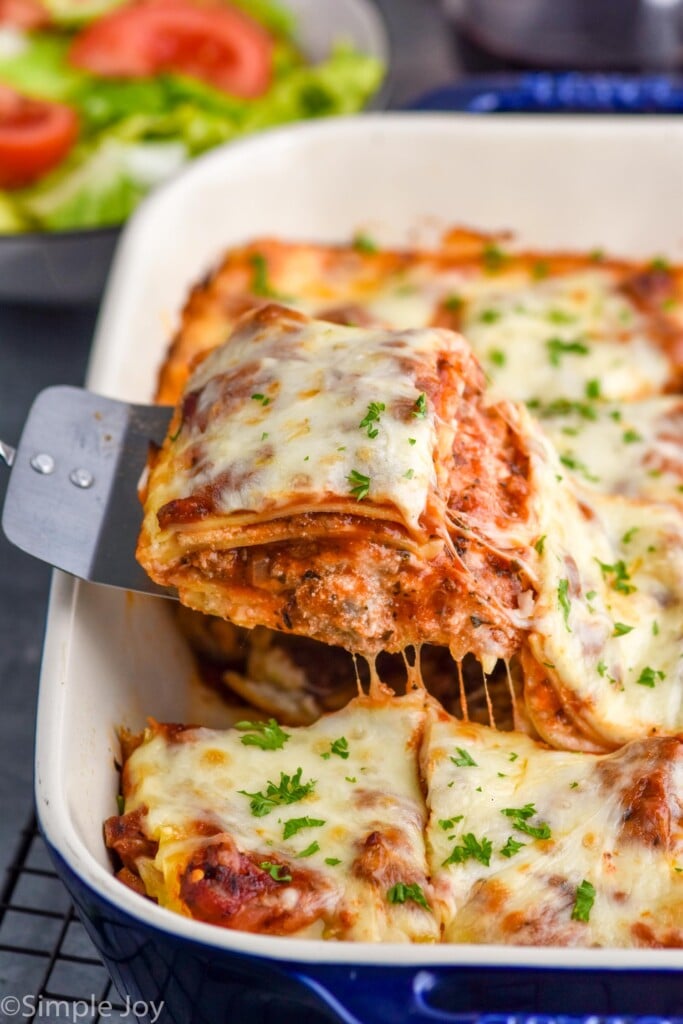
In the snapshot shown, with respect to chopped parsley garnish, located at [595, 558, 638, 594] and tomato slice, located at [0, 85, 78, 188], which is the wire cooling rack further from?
tomato slice, located at [0, 85, 78, 188]

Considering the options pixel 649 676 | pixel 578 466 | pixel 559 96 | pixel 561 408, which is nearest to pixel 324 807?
pixel 649 676

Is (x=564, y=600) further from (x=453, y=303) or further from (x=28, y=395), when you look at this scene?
(x=28, y=395)

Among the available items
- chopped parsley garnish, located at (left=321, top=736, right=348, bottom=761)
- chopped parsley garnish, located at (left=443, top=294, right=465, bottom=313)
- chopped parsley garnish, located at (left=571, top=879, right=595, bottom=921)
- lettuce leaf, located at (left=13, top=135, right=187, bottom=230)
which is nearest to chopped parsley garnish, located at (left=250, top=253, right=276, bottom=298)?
chopped parsley garnish, located at (left=443, top=294, right=465, bottom=313)

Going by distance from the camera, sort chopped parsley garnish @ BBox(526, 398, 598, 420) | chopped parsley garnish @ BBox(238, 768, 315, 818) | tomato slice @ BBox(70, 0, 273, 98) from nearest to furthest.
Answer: chopped parsley garnish @ BBox(238, 768, 315, 818) < chopped parsley garnish @ BBox(526, 398, 598, 420) < tomato slice @ BBox(70, 0, 273, 98)

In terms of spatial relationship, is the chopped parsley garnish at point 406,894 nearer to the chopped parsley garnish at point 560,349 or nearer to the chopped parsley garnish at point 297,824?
the chopped parsley garnish at point 297,824

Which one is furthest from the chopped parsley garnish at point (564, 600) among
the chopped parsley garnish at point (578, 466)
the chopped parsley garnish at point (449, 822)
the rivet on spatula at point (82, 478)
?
the rivet on spatula at point (82, 478)

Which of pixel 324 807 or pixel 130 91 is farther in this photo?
pixel 130 91

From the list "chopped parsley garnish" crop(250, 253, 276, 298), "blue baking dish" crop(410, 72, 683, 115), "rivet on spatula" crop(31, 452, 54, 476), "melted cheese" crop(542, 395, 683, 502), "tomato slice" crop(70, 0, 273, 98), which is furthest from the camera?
"tomato slice" crop(70, 0, 273, 98)
